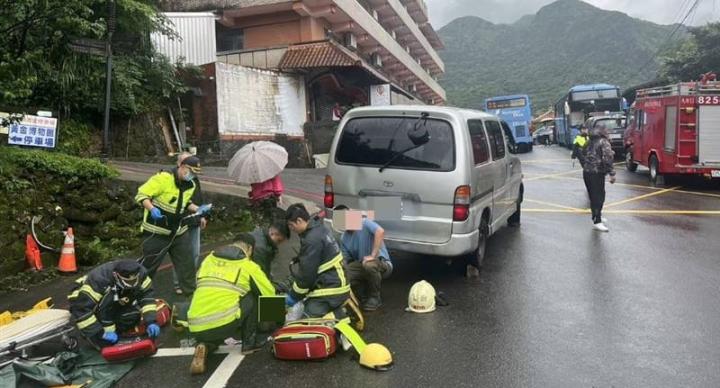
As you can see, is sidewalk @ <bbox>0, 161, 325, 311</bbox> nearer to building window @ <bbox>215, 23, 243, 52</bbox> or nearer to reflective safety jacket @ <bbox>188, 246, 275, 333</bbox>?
reflective safety jacket @ <bbox>188, 246, 275, 333</bbox>

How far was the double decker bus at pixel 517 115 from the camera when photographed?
3002 cm

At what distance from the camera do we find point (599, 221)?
895 centimetres

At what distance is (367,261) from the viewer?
5.16 m

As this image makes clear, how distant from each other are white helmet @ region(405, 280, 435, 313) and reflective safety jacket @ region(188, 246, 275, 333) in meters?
1.59

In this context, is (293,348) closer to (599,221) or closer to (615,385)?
(615,385)

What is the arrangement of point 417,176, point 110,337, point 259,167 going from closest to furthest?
point 110,337 < point 417,176 < point 259,167

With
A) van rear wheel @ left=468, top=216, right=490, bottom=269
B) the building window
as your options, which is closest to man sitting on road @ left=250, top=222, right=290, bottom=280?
van rear wheel @ left=468, top=216, right=490, bottom=269

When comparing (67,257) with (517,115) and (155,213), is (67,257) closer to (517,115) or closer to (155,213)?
(155,213)

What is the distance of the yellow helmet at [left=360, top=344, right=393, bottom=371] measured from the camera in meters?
3.99

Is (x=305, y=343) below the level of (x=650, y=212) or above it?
below

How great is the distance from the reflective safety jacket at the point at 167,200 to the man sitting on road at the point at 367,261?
1600 millimetres

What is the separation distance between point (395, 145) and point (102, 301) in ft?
10.5

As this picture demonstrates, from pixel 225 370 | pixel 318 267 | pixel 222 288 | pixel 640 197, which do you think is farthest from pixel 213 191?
pixel 640 197

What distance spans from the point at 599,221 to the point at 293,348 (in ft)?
21.6
